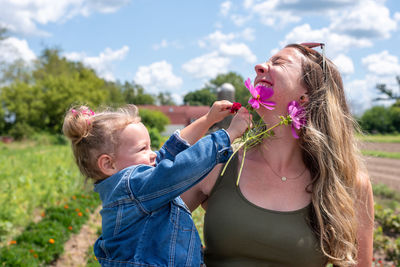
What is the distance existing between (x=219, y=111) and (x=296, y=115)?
0.37 m

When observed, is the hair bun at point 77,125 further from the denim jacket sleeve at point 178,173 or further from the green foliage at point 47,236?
the green foliage at point 47,236

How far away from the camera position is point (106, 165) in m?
1.74

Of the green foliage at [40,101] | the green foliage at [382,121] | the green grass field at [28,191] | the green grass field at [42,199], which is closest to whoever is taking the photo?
the green grass field at [42,199]

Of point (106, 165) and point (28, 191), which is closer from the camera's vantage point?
point (106, 165)

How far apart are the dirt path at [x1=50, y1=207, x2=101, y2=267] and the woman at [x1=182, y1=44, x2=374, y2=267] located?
3.06 meters

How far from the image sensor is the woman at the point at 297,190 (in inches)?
66.9

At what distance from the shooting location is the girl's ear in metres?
1.72

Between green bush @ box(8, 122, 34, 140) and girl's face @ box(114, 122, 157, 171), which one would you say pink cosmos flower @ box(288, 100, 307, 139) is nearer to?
girl's face @ box(114, 122, 157, 171)

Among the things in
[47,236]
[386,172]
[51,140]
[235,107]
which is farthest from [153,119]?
[235,107]

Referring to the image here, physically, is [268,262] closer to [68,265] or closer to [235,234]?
[235,234]

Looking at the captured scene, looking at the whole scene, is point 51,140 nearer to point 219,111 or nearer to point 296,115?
point 219,111

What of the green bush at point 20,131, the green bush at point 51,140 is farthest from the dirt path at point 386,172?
the green bush at point 20,131

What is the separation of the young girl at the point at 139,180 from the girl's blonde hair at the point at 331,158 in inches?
17.7

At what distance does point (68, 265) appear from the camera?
14.3 feet
